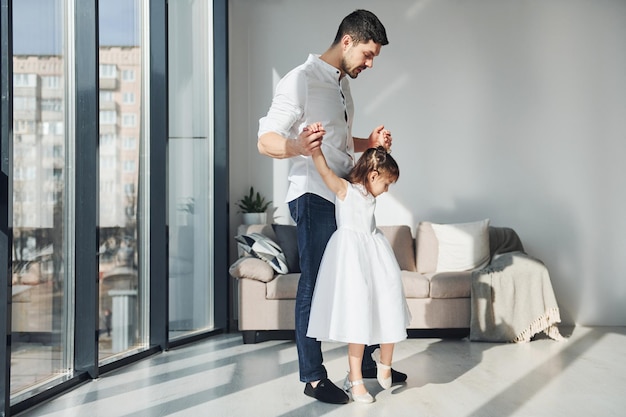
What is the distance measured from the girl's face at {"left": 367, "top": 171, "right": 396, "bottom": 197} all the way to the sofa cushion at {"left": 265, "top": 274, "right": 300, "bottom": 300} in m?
1.82

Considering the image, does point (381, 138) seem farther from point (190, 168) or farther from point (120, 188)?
point (190, 168)

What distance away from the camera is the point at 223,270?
506 cm

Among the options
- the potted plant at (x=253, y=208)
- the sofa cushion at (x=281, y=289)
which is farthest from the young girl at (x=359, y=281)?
the potted plant at (x=253, y=208)

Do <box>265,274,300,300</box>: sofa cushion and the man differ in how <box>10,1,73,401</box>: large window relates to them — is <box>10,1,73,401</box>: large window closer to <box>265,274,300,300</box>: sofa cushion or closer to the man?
the man

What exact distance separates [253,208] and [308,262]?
257 cm

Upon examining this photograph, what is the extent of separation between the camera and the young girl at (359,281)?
2744 millimetres

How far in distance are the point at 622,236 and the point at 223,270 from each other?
299cm

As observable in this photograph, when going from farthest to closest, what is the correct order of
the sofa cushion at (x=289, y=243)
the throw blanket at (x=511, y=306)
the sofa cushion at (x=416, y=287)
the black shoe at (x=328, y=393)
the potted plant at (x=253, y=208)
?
the potted plant at (x=253, y=208), the sofa cushion at (x=289, y=243), the sofa cushion at (x=416, y=287), the throw blanket at (x=511, y=306), the black shoe at (x=328, y=393)

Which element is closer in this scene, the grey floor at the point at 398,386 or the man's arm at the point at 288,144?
the man's arm at the point at 288,144

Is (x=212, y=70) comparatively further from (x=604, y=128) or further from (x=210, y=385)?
(x=604, y=128)

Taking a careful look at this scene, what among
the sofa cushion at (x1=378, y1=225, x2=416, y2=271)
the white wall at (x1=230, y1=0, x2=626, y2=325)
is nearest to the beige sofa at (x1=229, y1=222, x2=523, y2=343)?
the sofa cushion at (x1=378, y1=225, x2=416, y2=271)

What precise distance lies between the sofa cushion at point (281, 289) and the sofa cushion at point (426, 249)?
108 centimetres

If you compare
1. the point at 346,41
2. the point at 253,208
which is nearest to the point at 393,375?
the point at 346,41

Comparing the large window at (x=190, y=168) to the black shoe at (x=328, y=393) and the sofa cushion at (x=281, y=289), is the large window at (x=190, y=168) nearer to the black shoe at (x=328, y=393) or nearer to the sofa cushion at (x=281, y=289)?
the sofa cushion at (x=281, y=289)
